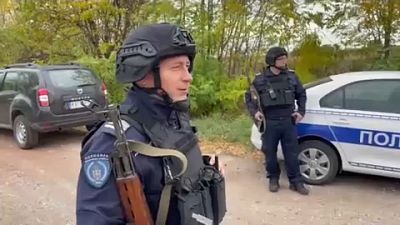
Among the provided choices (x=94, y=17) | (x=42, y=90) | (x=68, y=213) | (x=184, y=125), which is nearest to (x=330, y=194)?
(x=68, y=213)

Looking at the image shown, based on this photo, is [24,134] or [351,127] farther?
[24,134]

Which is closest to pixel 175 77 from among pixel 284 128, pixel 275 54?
pixel 275 54

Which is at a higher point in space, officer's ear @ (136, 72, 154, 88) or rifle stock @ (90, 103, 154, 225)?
officer's ear @ (136, 72, 154, 88)

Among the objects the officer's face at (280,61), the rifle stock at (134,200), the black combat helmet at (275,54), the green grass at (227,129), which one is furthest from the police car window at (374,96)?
the rifle stock at (134,200)

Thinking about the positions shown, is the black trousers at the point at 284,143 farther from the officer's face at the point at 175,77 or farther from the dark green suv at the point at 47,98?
the officer's face at the point at 175,77

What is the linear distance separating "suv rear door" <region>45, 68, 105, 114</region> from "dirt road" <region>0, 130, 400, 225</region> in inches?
51.4

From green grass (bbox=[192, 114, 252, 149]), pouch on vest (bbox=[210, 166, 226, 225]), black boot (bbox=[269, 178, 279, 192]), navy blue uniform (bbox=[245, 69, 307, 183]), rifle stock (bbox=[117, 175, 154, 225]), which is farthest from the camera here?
green grass (bbox=[192, 114, 252, 149])

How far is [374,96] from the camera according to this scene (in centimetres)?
602

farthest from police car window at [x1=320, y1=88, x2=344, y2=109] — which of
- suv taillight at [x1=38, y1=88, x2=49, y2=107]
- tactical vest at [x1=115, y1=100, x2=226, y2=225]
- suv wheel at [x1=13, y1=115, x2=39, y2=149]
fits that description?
suv wheel at [x1=13, y1=115, x2=39, y2=149]

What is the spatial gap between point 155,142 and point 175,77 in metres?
0.27

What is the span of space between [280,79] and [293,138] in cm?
67

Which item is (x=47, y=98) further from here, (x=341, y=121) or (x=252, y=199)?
(x=341, y=121)

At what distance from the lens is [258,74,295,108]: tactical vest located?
19.0ft

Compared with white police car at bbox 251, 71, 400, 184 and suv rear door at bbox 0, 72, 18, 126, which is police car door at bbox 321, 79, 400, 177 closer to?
white police car at bbox 251, 71, 400, 184
